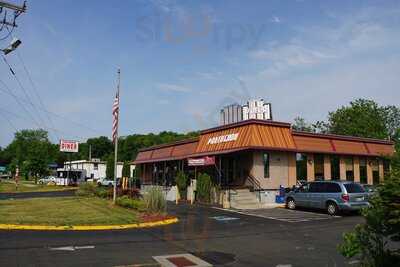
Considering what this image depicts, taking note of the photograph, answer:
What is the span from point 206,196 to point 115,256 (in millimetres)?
20497

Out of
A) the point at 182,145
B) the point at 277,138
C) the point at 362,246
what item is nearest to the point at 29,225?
the point at 362,246

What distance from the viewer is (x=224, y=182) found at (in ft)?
111

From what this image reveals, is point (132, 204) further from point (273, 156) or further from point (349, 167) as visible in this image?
point (349, 167)

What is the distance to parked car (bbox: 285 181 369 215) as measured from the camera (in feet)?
76.5

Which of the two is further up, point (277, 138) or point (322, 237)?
point (277, 138)

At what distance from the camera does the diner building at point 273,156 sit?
3038 centimetres

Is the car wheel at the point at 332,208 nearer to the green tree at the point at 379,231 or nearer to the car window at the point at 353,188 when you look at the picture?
the car window at the point at 353,188

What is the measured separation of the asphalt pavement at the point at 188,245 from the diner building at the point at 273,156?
1116 cm

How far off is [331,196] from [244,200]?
6.43 metres

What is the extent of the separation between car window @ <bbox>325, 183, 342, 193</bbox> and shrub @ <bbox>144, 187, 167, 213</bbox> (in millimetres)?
9116

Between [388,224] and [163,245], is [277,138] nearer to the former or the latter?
[163,245]

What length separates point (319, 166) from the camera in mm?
34062

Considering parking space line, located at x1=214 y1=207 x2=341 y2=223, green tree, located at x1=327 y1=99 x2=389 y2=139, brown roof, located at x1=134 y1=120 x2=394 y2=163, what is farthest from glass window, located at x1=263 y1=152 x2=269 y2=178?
green tree, located at x1=327 y1=99 x2=389 y2=139

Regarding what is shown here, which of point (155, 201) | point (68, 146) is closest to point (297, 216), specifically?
point (155, 201)
